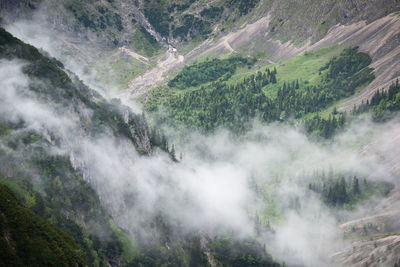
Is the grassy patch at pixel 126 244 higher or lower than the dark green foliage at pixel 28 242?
higher

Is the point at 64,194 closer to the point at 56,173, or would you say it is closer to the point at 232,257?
the point at 56,173

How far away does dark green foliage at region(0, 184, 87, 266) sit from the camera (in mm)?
65500

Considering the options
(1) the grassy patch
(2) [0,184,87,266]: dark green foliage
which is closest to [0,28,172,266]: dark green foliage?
(1) the grassy patch

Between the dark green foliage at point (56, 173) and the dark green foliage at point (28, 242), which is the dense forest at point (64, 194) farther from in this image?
the dark green foliage at point (28, 242)

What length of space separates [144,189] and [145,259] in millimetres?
43259

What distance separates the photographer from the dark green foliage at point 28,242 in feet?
215

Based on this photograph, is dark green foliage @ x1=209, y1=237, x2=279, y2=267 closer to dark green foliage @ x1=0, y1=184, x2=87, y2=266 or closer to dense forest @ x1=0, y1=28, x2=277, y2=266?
dense forest @ x1=0, y1=28, x2=277, y2=266

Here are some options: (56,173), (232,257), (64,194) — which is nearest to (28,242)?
(64,194)

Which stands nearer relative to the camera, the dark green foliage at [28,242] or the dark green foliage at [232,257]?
the dark green foliage at [28,242]

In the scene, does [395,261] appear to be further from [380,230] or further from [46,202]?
[46,202]

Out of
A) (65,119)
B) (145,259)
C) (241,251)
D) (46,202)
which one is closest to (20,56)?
(65,119)

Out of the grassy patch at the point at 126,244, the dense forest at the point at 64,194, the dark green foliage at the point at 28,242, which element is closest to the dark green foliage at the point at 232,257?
the dense forest at the point at 64,194

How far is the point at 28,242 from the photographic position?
7050 cm

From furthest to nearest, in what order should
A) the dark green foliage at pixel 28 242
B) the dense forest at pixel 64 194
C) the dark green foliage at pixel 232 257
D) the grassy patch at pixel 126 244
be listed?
the dark green foliage at pixel 232 257 < the grassy patch at pixel 126 244 < the dense forest at pixel 64 194 < the dark green foliage at pixel 28 242
